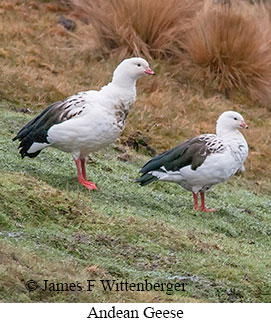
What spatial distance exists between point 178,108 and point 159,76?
119 centimetres

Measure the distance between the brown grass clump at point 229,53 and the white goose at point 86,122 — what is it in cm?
613

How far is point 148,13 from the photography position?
51.1 ft

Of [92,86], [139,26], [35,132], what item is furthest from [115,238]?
[139,26]

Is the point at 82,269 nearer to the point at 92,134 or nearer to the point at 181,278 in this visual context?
the point at 181,278

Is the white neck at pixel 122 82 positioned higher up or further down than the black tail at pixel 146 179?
higher up

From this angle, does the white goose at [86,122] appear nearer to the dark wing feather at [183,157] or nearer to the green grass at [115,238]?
the green grass at [115,238]

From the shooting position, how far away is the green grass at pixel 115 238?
634 centimetres

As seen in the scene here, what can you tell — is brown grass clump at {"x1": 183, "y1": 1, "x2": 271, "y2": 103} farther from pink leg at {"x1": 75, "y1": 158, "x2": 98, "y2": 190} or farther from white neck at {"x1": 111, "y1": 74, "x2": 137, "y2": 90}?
pink leg at {"x1": 75, "y1": 158, "x2": 98, "y2": 190}

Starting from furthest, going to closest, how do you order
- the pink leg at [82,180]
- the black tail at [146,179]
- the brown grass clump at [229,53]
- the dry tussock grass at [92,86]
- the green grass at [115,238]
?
the brown grass clump at [229,53] < the dry tussock grass at [92,86] < the black tail at [146,179] < the pink leg at [82,180] < the green grass at [115,238]

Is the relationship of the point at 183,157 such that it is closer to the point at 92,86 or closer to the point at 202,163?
the point at 202,163

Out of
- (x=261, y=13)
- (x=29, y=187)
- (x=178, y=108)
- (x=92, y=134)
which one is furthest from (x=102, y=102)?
(x=261, y=13)

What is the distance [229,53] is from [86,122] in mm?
7034

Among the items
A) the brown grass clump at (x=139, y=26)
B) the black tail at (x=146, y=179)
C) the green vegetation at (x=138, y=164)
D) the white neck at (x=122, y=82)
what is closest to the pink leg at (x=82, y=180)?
the green vegetation at (x=138, y=164)

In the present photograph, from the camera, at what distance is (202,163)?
9.02m
